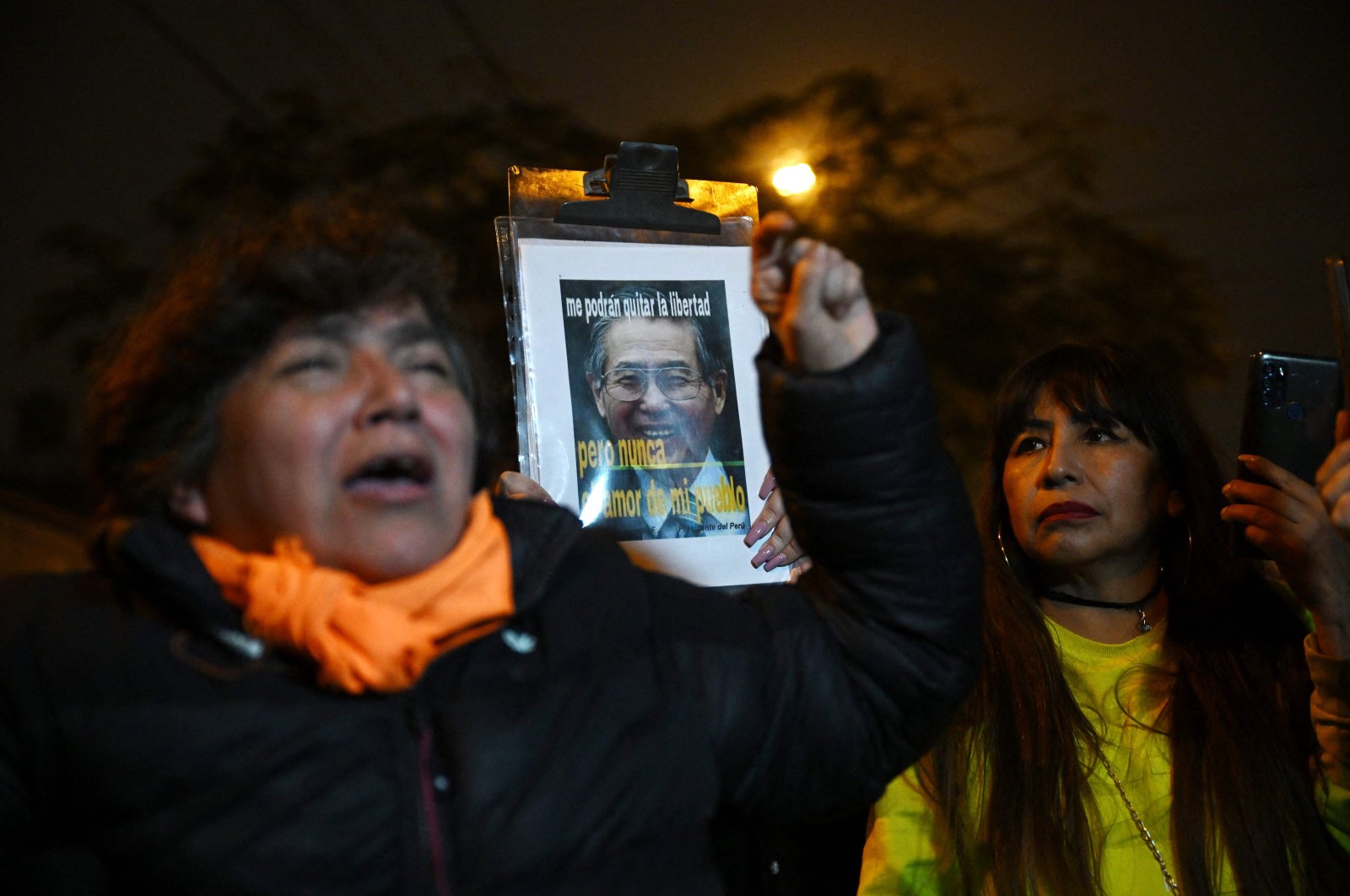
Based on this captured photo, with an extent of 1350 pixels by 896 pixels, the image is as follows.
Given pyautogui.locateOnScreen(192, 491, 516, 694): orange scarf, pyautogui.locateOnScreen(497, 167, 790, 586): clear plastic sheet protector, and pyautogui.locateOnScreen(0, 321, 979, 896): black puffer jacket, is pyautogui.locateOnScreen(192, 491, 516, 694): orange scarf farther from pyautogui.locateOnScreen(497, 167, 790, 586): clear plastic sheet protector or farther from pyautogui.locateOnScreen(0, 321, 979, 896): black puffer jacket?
pyautogui.locateOnScreen(497, 167, 790, 586): clear plastic sheet protector

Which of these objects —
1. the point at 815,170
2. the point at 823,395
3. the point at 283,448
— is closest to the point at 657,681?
the point at 823,395

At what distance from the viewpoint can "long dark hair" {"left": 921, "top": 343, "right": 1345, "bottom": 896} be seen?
2.41 meters

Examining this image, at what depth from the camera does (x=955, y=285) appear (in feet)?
28.9

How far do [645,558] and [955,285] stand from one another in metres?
6.85

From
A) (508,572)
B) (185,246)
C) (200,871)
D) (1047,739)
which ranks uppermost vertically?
(185,246)

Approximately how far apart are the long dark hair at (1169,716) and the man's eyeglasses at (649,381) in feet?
2.91

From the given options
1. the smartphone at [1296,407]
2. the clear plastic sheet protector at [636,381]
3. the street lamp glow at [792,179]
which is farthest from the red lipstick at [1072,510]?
the street lamp glow at [792,179]

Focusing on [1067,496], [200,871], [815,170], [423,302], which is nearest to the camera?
[200,871]

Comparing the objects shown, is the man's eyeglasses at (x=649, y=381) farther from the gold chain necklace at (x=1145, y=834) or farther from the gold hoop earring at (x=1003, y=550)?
the gold chain necklace at (x=1145, y=834)

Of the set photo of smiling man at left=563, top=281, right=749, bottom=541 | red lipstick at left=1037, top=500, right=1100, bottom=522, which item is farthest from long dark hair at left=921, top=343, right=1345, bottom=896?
photo of smiling man at left=563, top=281, right=749, bottom=541

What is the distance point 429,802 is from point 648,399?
3.72 ft

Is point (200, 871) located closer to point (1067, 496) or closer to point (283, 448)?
point (283, 448)

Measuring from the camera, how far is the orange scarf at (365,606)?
1.45 meters

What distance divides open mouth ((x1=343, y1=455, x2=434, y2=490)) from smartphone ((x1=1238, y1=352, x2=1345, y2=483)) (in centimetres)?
175
